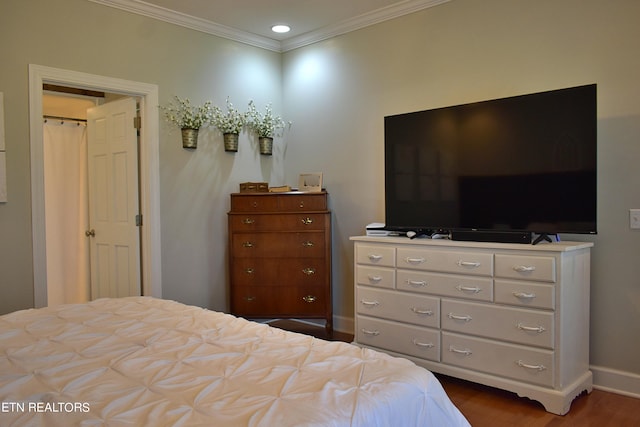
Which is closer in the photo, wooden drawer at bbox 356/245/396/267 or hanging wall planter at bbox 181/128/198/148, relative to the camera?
wooden drawer at bbox 356/245/396/267

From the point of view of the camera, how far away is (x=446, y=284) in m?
3.02

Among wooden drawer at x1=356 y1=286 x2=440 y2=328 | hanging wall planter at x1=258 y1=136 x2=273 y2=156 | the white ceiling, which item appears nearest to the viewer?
wooden drawer at x1=356 y1=286 x2=440 y2=328

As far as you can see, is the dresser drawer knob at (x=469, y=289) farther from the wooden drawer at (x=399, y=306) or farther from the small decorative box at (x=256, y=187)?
the small decorative box at (x=256, y=187)

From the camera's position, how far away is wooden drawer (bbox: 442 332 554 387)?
2.65 m

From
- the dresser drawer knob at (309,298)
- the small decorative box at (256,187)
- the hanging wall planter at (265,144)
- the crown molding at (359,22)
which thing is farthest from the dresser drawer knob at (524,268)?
the hanging wall planter at (265,144)

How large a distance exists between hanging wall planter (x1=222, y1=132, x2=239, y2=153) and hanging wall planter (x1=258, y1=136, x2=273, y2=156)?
0.31 metres

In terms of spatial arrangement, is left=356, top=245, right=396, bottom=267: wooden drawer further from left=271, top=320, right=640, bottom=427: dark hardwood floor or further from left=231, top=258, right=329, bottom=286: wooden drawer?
left=271, top=320, right=640, bottom=427: dark hardwood floor

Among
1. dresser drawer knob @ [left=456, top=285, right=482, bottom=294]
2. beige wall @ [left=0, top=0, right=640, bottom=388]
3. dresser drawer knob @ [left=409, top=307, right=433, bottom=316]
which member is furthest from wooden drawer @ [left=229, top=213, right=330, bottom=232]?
dresser drawer knob @ [left=456, top=285, right=482, bottom=294]

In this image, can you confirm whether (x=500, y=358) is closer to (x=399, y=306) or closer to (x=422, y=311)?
(x=422, y=311)

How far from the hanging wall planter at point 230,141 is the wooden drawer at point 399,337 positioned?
6.21 ft

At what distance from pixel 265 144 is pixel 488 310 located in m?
2.58

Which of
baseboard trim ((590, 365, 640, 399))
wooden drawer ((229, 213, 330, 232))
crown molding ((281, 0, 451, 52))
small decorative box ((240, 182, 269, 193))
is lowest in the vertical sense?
baseboard trim ((590, 365, 640, 399))

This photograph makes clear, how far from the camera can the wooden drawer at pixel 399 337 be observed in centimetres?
310

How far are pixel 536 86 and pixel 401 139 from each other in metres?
0.94
